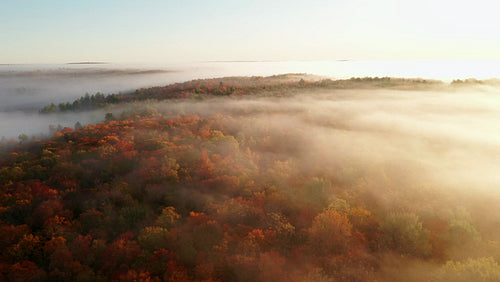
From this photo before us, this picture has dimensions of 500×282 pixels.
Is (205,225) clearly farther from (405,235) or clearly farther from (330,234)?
(405,235)

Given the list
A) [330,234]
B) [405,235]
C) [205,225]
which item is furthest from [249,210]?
[405,235]

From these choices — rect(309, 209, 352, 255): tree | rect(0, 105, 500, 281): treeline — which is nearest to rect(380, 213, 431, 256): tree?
rect(0, 105, 500, 281): treeline

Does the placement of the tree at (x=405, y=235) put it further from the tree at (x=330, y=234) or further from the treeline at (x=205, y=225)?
the tree at (x=330, y=234)

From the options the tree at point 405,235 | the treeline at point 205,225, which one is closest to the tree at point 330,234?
the treeline at point 205,225

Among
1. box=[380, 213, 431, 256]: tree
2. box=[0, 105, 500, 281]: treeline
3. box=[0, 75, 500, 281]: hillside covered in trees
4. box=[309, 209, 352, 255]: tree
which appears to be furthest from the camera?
box=[309, 209, 352, 255]: tree

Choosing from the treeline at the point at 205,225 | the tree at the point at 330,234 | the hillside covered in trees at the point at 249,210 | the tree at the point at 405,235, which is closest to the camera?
the treeline at the point at 205,225

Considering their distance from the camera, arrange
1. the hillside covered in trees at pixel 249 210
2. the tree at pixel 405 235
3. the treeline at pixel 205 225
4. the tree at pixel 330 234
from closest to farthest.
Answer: the treeline at pixel 205 225 → the hillside covered in trees at pixel 249 210 → the tree at pixel 405 235 → the tree at pixel 330 234

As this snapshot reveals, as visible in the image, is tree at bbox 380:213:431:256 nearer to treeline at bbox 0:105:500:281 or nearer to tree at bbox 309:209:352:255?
treeline at bbox 0:105:500:281
